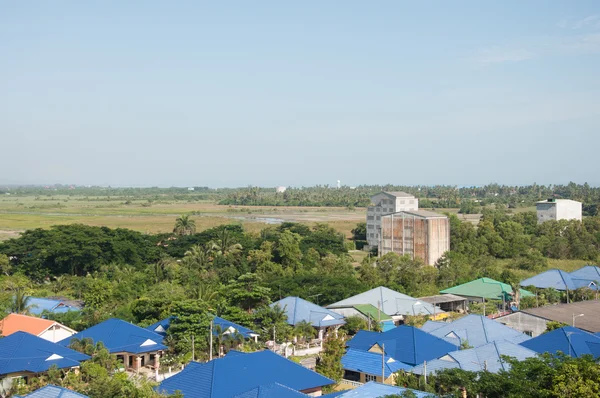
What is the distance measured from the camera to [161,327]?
26547 millimetres

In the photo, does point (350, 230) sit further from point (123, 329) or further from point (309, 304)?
point (123, 329)

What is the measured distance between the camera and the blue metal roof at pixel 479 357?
832 inches

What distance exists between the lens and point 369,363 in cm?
2252

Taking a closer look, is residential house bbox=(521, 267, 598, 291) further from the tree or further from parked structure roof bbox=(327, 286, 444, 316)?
the tree

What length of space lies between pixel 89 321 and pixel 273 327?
871 centimetres

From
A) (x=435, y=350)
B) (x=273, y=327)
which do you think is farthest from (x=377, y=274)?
(x=435, y=350)

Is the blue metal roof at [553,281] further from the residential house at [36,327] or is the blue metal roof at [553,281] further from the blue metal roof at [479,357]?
the residential house at [36,327]

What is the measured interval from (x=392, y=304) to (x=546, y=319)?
7.96 metres

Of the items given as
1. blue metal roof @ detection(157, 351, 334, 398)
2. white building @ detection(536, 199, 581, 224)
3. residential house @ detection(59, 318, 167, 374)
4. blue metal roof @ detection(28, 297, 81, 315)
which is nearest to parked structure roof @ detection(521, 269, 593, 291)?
blue metal roof @ detection(157, 351, 334, 398)

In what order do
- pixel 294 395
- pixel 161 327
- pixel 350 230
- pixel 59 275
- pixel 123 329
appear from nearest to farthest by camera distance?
pixel 294 395, pixel 123 329, pixel 161 327, pixel 59 275, pixel 350 230

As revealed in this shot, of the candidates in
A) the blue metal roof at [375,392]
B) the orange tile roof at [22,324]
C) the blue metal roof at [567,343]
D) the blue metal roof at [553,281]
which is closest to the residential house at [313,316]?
the blue metal roof at [567,343]

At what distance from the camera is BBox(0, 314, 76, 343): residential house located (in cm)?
2480

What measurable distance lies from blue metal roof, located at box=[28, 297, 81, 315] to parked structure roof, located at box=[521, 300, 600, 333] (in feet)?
76.1

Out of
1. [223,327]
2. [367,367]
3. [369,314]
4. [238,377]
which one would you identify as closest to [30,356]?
[223,327]
